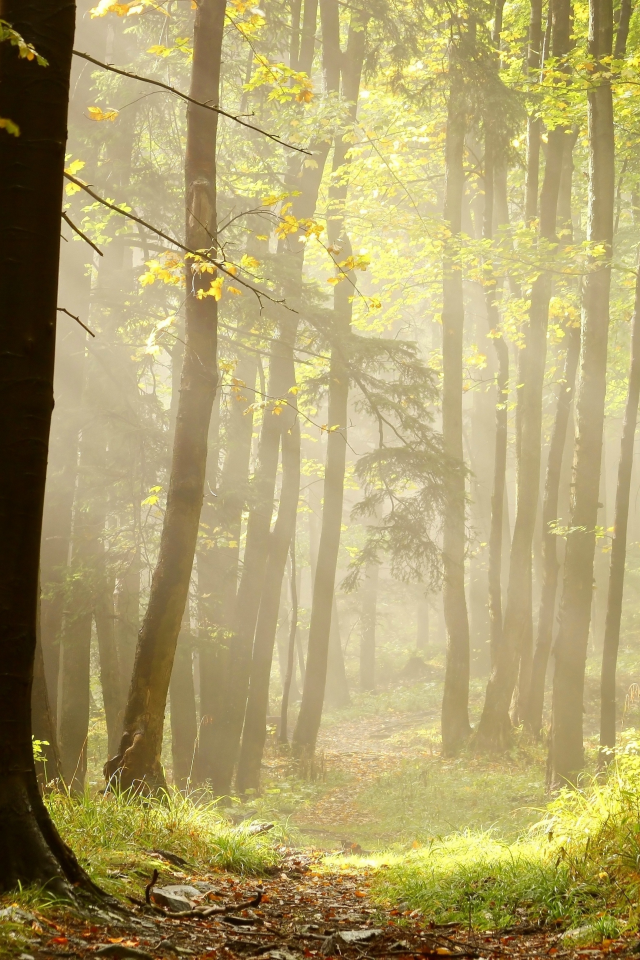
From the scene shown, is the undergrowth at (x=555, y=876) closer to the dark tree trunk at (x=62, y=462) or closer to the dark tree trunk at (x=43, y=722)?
the dark tree trunk at (x=43, y=722)

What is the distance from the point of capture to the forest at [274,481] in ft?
10.9

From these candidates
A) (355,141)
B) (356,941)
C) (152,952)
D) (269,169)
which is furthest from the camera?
(355,141)

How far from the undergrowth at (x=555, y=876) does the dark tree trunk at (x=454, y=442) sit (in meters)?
7.98

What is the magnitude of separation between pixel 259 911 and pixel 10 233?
11.7 ft

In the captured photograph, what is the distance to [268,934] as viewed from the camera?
11.8 ft

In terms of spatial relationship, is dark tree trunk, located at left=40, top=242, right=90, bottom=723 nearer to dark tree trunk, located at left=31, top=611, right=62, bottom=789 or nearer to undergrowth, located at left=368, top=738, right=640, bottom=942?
dark tree trunk, located at left=31, top=611, right=62, bottom=789

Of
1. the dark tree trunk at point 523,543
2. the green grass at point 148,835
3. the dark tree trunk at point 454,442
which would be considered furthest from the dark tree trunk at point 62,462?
the dark tree trunk at point 523,543

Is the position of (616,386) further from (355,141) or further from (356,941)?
(356,941)

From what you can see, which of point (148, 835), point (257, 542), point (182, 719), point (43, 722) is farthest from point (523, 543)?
point (148, 835)

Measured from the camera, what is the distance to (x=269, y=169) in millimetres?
12617

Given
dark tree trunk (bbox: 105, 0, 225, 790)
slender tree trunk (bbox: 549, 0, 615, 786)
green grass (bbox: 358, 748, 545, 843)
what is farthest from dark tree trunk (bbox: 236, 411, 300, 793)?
dark tree trunk (bbox: 105, 0, 225, 790)

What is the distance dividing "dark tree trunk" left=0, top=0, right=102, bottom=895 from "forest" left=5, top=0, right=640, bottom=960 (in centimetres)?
1

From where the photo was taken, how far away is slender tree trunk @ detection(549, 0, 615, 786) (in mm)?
9008

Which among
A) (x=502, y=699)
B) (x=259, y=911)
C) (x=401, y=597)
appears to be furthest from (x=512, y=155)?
(x=401, y=597)
